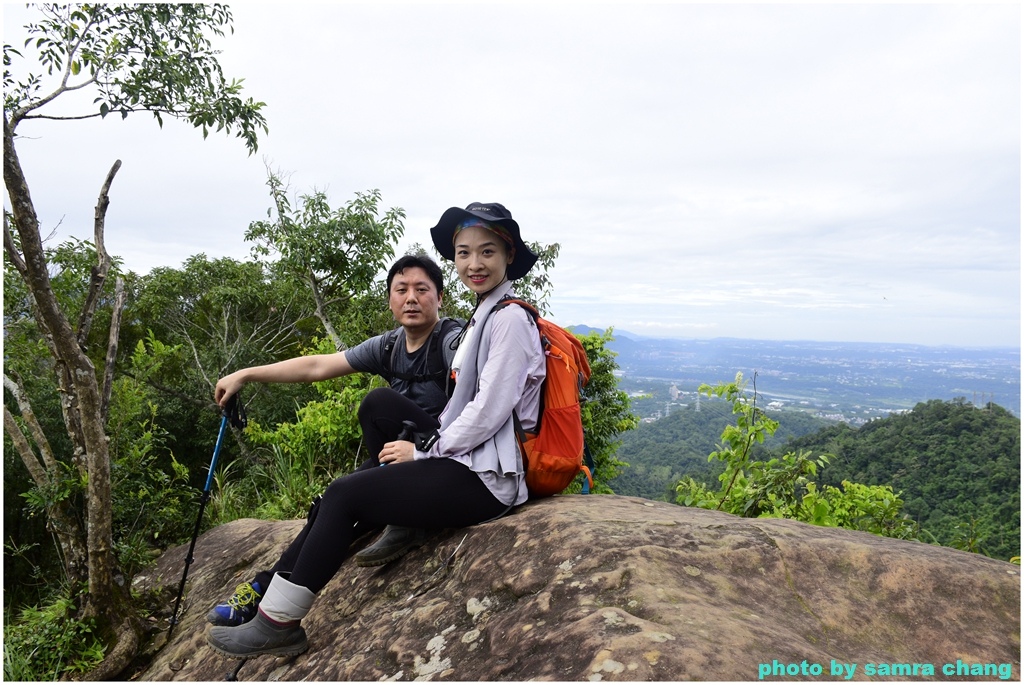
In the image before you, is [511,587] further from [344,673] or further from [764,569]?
[764,569]

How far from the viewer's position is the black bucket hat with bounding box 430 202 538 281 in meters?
2.73

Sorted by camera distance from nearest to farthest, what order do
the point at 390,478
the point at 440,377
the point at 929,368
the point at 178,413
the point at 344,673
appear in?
the point at 344,673 → the point at 390,478 → the point at 440,377 → the point at 178,413 → the point at 929,368

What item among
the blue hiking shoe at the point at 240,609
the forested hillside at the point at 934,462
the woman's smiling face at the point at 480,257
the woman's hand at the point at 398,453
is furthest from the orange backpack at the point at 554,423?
the forested hillside at the point at 934,462

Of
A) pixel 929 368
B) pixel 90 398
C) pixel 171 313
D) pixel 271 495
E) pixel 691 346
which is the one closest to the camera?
→ pixel 90 398

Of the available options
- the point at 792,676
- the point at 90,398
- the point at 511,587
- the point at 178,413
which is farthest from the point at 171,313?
the point at 792,676

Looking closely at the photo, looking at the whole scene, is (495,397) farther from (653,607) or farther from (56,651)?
(56,651)

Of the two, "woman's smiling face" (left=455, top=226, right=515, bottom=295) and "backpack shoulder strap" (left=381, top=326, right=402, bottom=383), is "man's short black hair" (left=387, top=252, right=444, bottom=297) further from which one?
"woman's smiling face" (left=455, top=226, right=515, bottom=295)

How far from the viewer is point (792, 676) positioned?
157cm

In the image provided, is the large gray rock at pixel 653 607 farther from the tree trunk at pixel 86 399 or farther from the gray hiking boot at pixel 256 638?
the tree trunk at pixel 86 399

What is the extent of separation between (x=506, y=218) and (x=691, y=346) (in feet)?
353

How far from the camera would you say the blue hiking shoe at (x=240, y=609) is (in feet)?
8.49

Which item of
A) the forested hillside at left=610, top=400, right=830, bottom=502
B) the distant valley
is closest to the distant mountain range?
the distant valley

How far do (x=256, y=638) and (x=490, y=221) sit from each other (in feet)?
6.03

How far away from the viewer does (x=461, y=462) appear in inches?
103
